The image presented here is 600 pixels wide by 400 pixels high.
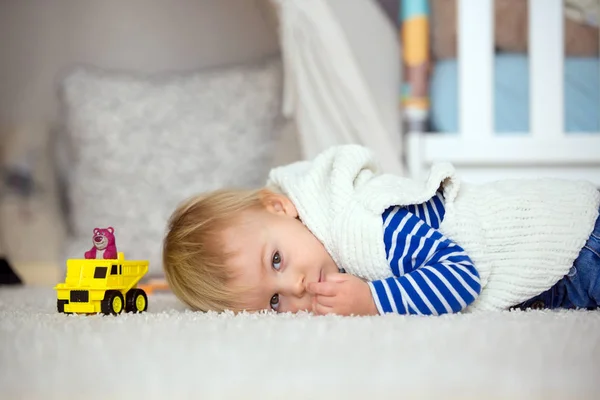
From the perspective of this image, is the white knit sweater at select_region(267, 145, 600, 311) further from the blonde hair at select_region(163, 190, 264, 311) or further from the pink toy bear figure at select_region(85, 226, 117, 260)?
the pink toy bear figure at select_region(85, 226, 117, 260)

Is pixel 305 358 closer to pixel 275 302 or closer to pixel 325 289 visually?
pixel 325 289

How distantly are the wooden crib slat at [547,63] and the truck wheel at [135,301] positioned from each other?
976mm

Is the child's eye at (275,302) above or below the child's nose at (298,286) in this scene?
below

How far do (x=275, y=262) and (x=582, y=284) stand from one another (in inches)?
17.6

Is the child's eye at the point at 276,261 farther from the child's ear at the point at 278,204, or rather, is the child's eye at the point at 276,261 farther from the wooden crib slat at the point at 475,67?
the wooden crib slat at the point at 475,67

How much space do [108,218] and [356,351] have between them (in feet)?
4.17

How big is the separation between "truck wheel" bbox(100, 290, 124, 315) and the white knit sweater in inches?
11.3

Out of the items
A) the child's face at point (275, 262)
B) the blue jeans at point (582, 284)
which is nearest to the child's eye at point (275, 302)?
the child's face at point (275, 262)

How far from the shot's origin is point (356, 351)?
0.61 m

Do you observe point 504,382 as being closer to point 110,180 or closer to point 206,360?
point 206,360

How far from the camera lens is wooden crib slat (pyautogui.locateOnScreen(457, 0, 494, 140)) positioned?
153 centimetres

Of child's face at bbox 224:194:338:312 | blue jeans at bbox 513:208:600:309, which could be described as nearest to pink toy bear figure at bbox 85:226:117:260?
child's face at bbox 224:194:338:312

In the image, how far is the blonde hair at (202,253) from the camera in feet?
3.10

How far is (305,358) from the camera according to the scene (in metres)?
0.59
